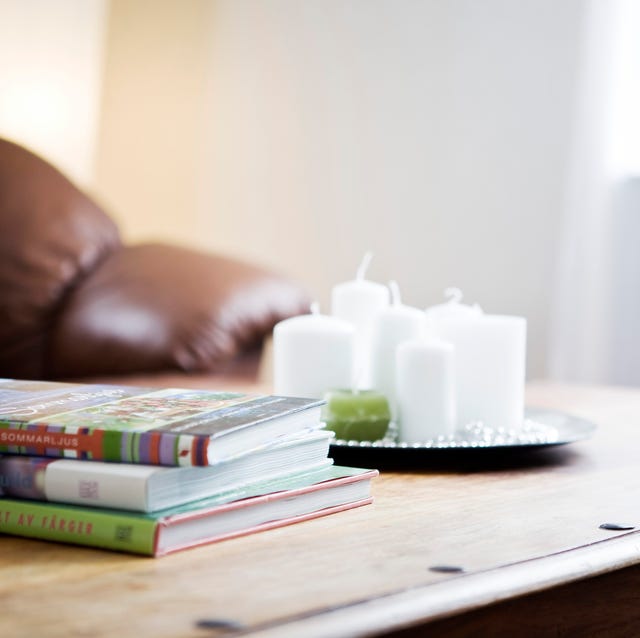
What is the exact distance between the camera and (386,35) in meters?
3.12

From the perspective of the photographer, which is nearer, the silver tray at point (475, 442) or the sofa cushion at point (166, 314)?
the silver tray at point (475, 442)

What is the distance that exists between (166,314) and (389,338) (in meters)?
1.09

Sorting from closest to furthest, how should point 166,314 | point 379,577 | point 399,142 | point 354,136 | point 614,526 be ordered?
point 379,577
point 614,526
point 166,314
point 399,142
point 354,136

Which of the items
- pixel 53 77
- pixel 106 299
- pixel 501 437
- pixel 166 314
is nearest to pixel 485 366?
pixel 501 437

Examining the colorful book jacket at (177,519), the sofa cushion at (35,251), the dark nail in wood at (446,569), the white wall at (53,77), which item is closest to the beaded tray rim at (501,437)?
the colorful book jacket at (177,519)

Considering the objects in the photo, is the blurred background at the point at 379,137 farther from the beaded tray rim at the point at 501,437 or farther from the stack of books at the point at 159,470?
the stack of books at the point at 159,470

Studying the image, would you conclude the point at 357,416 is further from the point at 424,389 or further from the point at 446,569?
the point at 446,569

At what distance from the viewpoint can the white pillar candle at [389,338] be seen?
1.04 meters

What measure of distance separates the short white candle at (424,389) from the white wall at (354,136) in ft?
5.97

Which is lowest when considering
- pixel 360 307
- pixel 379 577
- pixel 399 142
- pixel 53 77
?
pixel 379 577

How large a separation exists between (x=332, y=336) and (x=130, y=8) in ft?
10.3

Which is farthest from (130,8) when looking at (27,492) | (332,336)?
(27,492)

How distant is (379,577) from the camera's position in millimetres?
570

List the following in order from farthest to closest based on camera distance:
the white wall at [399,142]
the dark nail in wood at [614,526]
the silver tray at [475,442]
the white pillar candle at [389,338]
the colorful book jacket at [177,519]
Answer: the white wall at [399,142] → the white pillar candle at [389,338] → the silver tray at [475,442] → the dark nail in wood at [614,526] → the colorful book jacket at [177,519]
